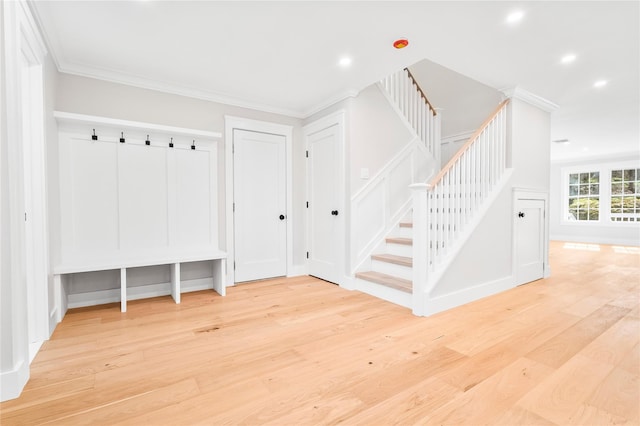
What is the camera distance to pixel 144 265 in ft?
9.73

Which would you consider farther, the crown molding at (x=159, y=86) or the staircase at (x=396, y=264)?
the staircase at (x=396, y=264)

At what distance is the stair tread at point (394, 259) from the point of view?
3.35m

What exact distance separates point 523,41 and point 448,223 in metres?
1.72

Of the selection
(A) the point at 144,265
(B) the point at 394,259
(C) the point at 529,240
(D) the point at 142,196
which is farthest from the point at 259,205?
(C) the point at 529,240

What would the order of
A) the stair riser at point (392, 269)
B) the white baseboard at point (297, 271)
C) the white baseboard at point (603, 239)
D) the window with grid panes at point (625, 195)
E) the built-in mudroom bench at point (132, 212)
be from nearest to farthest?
the built-in mudroom bench at point (132, 212), the stair riser at point (392, 269), the white baseboard at point (297, 271), the white baseboard at point (603, 239), the window with grid panes at point (625, 195)

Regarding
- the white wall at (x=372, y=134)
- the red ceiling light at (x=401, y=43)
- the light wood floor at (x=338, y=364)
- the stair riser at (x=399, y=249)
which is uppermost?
the red ceiling light at (x=401, y=43)

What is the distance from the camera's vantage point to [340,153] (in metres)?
3.79

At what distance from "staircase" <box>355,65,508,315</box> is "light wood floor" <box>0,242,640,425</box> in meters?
0.30

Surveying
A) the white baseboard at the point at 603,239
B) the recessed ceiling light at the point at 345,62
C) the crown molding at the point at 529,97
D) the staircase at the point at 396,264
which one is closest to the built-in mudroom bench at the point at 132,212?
the recessed ceiling light at the point at 345,62

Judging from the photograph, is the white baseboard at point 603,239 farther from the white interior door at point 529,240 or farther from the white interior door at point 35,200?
the white interior door at point 35,200

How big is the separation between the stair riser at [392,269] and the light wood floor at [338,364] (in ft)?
1.56

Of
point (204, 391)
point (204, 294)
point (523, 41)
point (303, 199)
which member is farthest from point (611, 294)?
point (204, 294)

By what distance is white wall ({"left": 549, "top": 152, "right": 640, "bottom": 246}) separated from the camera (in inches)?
299

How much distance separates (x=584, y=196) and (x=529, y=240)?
6.56m
